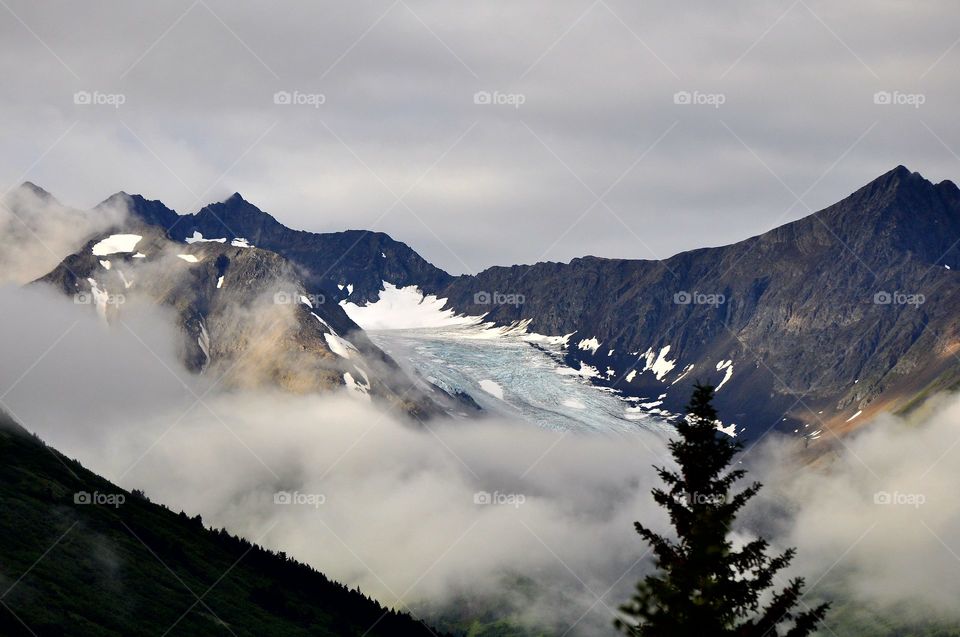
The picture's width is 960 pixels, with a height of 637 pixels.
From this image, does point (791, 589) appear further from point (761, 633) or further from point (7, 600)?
point (7, 600)

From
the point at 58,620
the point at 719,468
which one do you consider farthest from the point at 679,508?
the point at 58,620

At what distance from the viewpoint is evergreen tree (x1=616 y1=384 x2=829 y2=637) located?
128 feet

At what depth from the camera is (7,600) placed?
7697 inches

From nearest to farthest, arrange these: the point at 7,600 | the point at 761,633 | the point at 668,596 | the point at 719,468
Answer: the point at 668,596, the point at 761,633, the point at 719,468, the point at 7,600

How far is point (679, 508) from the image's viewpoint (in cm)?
4344

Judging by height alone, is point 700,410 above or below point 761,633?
above

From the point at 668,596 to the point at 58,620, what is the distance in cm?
18011

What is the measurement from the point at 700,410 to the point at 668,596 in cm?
873

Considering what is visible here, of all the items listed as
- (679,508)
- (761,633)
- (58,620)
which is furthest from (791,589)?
(58,620)

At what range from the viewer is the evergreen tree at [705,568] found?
3894 centimetres

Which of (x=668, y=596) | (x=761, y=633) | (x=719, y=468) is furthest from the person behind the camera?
(x=719, y=468)

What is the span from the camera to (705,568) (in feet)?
136

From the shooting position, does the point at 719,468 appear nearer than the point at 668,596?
No

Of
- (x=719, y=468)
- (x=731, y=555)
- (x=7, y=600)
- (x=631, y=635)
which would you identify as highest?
(x=719, y=468)
